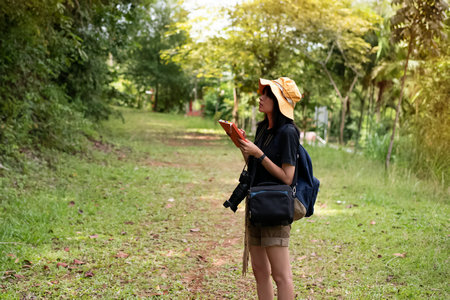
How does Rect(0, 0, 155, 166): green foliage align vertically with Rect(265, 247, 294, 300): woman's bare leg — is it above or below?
above

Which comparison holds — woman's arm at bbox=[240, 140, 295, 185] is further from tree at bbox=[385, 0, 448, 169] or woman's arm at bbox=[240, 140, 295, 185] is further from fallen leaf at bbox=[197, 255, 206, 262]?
tree at bbox=[385, 0, 448, 169]

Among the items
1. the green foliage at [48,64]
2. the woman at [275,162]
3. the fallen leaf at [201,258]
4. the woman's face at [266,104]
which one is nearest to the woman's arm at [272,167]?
the woman at [275,162]

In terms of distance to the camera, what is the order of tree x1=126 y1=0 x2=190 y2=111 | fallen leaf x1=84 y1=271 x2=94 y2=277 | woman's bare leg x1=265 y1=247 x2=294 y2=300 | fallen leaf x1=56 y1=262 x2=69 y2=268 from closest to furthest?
1. woman's bare leg x1=265 y1=247 x2=294 y2=300
2. fallen leaf x1=84 y1=271 x2=94 y2=277
3. fallen leaf x1=56 y1=262 x2=69 y2=268
4. tree x1=126 y1=0 x2=190 y2=111

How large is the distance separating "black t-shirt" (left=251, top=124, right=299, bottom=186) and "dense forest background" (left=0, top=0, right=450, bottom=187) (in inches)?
190

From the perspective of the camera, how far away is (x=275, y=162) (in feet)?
9.63

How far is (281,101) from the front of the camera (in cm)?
295

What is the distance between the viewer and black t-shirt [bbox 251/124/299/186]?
2.84m

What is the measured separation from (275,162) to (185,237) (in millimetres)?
3151

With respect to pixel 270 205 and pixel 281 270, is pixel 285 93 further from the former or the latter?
pixel 281 270

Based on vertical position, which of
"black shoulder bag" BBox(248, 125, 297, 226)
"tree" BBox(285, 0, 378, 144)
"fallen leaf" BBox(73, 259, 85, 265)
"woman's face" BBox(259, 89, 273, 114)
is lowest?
"fallen leaf" BBox(73, 259, 85, 265)

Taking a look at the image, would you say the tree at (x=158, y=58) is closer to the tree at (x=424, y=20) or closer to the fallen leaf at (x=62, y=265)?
the tree at (x=424, y=20)

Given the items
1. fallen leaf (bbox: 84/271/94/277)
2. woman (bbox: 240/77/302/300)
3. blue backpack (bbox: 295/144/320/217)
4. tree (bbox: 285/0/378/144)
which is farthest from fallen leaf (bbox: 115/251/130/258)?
tree (bbox: 285/0/378/144)

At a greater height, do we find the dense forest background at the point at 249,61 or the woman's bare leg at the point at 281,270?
the dense forest background at the point at 249,61

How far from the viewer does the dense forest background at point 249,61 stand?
8195 millimetres
